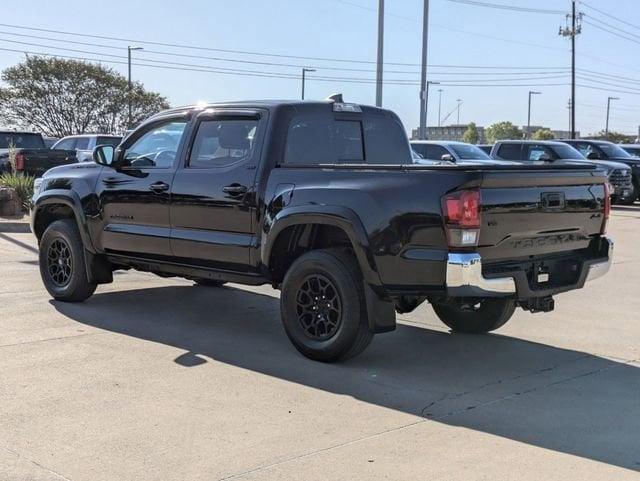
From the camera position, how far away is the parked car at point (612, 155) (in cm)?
2339

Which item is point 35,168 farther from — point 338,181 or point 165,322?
point 338,181

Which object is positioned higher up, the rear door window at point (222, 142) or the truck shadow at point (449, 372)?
the rear door window at point (222, 142)

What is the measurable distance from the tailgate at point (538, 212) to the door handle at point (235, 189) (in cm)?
204

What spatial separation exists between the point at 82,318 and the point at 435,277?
3650mm

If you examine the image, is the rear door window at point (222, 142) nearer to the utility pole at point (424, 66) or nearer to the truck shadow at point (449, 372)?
the truck shadow at point (449, 372)

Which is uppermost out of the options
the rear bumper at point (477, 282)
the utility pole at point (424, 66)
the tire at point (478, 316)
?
the utility pole at point (424, 66)

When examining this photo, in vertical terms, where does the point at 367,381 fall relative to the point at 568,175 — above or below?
below

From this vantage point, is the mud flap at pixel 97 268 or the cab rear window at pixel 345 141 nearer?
the cab rear window at pixel 345 141

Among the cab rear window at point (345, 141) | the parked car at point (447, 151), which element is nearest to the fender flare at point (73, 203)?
the cab rear window at point (345, 141)

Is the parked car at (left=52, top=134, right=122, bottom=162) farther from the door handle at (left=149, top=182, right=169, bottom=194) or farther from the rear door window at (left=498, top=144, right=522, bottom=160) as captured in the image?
the door handle at (left=149, top=182, right=169, bottom=194)

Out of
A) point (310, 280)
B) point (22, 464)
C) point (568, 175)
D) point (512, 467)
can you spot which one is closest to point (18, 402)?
point (22, 464)

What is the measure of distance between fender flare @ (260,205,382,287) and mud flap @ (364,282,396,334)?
0.10 meters

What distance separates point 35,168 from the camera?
58.4 ft

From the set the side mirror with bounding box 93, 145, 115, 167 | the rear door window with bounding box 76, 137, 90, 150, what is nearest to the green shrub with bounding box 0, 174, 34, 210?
the rear door window with bounding box 76, 137, 90, 150
